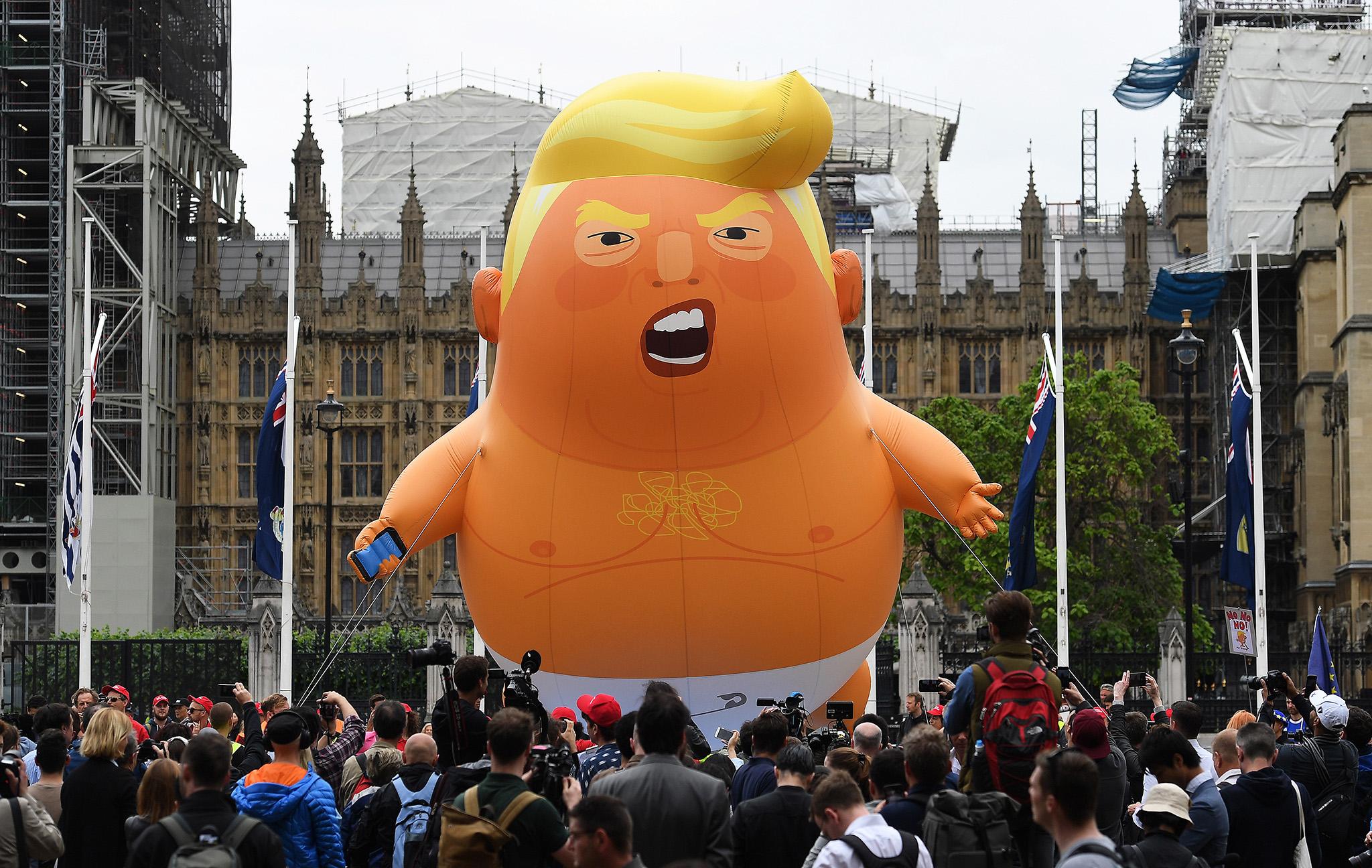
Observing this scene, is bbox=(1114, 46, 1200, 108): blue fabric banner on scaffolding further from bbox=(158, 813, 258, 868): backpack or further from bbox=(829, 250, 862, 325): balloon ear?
bbox=(158, 813, 258, 868): backpack

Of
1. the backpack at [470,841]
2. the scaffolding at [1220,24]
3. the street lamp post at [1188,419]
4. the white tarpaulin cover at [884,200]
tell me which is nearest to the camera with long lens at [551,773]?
the backpack at [470,841]

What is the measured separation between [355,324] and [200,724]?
37.3 meters

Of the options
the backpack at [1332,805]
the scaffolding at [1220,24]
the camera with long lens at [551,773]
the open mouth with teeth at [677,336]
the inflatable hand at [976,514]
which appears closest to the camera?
the camera with long lens at [551,773]

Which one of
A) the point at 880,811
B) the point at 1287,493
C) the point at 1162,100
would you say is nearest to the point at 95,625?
the point at 1287,493

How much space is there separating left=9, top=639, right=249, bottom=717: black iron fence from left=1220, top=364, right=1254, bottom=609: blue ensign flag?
13.2 meters

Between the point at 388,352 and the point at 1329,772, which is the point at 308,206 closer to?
the point at 388,352

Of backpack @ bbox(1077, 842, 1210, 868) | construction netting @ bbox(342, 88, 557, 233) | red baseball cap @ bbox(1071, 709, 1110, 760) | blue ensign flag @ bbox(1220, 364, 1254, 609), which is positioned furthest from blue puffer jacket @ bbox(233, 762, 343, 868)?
construction netting @ bbox(342, 88, 557, 233)

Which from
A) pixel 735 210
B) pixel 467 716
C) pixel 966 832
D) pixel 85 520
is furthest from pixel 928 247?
pixel 966 832

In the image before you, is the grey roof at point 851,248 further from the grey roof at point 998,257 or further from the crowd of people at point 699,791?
the crowd of people at point 699,791

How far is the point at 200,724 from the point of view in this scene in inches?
434

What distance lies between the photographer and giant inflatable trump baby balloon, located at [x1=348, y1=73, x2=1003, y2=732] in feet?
35.2

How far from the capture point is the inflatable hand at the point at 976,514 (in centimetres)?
1151

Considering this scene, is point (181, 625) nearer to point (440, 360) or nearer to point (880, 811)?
point (440, 360)

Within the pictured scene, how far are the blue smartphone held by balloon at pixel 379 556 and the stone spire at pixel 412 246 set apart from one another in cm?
3651
